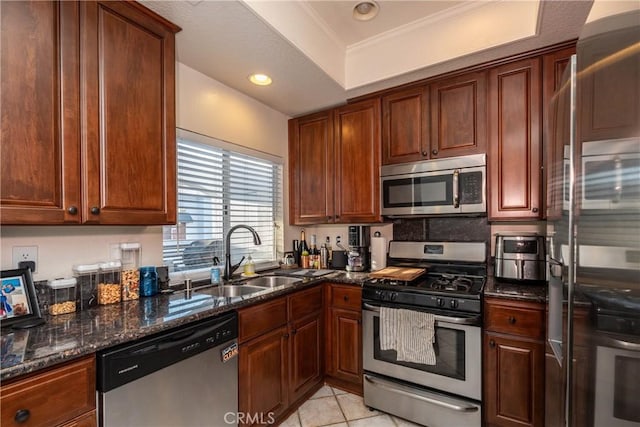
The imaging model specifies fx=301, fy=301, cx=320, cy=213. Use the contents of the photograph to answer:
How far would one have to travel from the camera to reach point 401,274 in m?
2.18

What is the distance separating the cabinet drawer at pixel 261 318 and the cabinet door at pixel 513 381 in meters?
1.25

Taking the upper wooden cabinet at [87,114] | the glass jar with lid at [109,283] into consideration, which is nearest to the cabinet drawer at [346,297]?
the upper wooden cabinet at [87,114]

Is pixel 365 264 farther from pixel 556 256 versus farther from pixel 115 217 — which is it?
pixel 115 217

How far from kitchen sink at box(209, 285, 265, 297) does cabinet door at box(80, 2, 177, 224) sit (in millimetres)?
652

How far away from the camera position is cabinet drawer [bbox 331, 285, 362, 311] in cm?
225

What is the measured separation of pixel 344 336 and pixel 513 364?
3.61 ft

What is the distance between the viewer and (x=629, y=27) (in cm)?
66

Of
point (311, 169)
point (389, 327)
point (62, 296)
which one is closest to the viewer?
point (62, 296)

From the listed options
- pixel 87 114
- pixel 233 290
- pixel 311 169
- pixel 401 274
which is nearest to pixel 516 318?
pixel 401 274

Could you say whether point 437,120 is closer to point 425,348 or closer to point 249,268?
point 425,348

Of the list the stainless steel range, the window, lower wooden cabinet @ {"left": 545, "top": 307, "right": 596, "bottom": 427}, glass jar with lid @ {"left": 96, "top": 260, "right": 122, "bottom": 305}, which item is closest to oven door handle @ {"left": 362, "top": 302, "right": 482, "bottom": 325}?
the stainless steel range

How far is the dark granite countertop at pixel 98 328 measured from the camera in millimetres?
935

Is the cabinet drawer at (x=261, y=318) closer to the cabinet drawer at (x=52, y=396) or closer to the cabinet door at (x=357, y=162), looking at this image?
the cabinet drawer at (x=52, y=396)

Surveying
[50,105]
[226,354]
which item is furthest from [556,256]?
[50,105]
